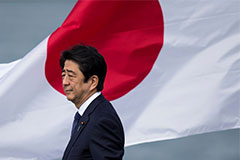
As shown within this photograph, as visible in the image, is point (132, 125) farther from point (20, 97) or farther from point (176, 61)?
point (20, 97)

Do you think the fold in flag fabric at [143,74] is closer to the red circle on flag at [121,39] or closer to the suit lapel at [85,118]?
the red circle on flag at [121,39]

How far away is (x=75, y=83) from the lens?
2.25 m

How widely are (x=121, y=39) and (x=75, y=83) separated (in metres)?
1.15

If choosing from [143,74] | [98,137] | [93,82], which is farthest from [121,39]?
[98,137]

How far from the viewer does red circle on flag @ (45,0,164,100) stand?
3.30 metres

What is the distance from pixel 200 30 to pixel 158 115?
0.59 metres

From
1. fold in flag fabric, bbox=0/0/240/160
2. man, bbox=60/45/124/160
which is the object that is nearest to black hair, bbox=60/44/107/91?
man, bbox=60/45/124/160

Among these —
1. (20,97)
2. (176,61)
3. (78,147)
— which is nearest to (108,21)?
(176,61)

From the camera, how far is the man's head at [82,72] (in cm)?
222

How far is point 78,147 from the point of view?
84.7 inches

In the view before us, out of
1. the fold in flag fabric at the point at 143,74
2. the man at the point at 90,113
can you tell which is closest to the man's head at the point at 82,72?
the man at the point at 90,113

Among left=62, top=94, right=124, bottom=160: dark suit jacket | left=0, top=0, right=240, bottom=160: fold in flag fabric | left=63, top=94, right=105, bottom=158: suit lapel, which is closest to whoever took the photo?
left=62, top=94, right=124, bottom=160: dark suit jacket

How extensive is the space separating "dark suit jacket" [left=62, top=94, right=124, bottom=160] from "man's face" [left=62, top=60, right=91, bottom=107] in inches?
2.8

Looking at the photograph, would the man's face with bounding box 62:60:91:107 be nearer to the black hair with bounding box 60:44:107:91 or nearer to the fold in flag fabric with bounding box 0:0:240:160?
the black hair with bounding box 60:44:107:91
